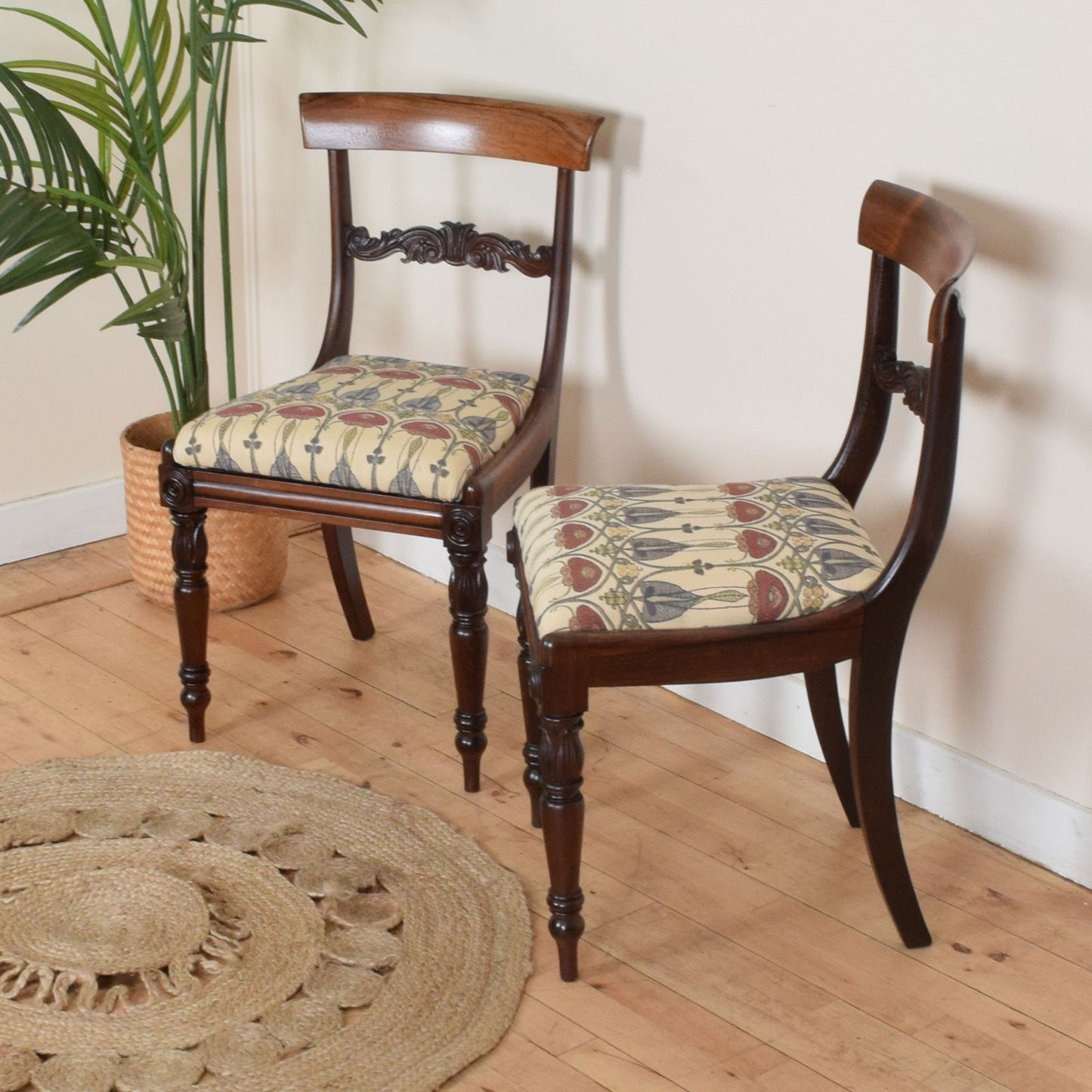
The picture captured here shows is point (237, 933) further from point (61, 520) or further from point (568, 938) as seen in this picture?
point (61, 520)

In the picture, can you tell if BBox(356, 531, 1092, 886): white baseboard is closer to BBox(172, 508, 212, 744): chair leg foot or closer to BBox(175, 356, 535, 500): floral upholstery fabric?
BBox(175, 356, 535, 500): floral upholstery fabric

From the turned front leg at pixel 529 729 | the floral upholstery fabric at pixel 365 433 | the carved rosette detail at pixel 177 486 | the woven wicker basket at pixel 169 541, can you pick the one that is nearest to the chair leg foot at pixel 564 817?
the turned front leg at pixel 529 729

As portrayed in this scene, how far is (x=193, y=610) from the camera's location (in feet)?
7.13

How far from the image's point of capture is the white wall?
183 cm

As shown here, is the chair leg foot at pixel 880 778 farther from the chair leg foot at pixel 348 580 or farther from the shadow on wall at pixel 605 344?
the chair leg foot at pixel 348 580

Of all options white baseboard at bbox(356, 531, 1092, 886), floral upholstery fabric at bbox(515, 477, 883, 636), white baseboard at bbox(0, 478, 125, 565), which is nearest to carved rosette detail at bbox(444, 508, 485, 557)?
floral upholstery fabric at bbox(515, 477, 883, 636)

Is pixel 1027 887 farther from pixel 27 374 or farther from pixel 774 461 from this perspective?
pixel 27 374

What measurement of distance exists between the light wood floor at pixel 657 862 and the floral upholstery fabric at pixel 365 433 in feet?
1.53

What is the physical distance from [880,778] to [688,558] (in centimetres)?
35

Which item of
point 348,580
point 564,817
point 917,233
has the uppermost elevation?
point 917,233

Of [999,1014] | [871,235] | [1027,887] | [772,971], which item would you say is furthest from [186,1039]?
[871,235]

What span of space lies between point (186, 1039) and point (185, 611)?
2.40 ft

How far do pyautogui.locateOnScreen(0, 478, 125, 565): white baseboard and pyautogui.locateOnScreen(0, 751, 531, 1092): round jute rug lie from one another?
87cm

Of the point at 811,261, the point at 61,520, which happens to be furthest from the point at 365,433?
the point at 61,520
